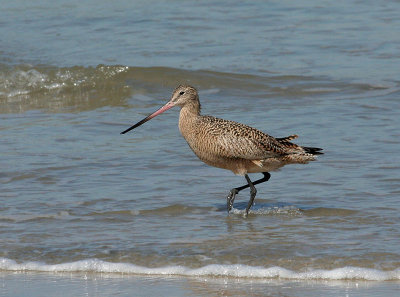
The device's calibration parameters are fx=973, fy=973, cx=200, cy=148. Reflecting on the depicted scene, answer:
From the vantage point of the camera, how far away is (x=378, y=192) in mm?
7953

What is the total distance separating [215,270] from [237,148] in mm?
1689

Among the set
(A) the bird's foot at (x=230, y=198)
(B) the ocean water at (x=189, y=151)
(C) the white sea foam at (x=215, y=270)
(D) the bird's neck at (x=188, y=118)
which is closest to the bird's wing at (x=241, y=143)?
(D) the bird's neck at (x=188, y=118)

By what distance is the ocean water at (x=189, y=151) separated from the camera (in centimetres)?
633

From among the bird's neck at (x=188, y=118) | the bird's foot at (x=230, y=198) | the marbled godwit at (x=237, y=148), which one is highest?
the bird's neck at (x=188, y=118)

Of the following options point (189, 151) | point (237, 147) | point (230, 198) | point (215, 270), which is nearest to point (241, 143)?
point (237, 147)

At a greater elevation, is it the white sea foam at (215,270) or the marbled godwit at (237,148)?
the marbled godwit at (237,148)

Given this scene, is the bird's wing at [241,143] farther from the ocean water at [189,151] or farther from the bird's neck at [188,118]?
the ocean water at [189,151]

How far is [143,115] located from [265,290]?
5797 millimetres

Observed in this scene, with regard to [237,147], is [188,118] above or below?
above

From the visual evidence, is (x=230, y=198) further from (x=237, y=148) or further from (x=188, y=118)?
(x=188, y=118)

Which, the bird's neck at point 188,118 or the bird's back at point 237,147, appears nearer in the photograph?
the bird's back at point 237,147

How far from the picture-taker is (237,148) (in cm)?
771

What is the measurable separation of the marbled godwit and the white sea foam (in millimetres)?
1566

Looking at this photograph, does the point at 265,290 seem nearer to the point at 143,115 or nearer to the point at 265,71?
the point at 143,115
